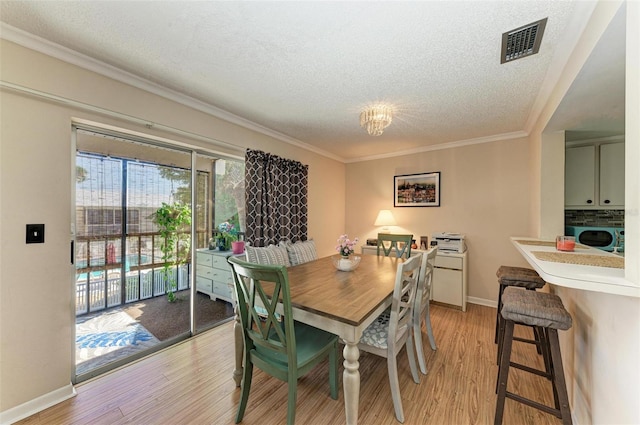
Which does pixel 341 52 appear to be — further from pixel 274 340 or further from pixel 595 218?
pixel 595 218

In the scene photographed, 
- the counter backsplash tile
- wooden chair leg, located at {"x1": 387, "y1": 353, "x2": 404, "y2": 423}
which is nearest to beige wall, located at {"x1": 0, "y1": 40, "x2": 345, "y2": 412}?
wooden chair leg, located at {"x1": 387, "y1": 353, "x2": 404, "y2": 423}

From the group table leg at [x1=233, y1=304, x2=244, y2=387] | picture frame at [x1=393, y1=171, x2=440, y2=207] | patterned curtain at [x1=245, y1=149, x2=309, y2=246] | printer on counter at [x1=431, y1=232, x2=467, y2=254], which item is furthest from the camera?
picture frame at [x1=393, y1=171, x2=440, y2=207]

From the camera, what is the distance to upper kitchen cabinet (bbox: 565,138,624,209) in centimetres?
264

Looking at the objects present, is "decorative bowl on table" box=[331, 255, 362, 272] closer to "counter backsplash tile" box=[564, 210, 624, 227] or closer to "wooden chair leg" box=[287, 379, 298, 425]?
"wooden chair leg" box=[287, 379, 298, 425]

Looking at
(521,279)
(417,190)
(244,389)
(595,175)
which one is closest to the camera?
(244,389)

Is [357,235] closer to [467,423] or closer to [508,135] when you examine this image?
[508,135]

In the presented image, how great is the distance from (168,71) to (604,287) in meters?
2.87

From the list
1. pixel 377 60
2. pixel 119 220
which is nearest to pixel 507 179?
pixel 377 60

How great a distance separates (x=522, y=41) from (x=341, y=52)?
1.15 meters

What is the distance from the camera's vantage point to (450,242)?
3447 mm

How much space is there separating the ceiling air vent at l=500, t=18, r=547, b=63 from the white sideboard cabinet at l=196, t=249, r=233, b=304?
3.13 meters

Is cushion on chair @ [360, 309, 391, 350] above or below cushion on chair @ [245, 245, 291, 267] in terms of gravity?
below

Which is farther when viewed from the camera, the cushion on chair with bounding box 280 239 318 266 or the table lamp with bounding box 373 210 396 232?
the table lamp with bounding box 373 210 396 232

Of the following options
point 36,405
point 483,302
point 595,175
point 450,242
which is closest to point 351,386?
point 36,405
